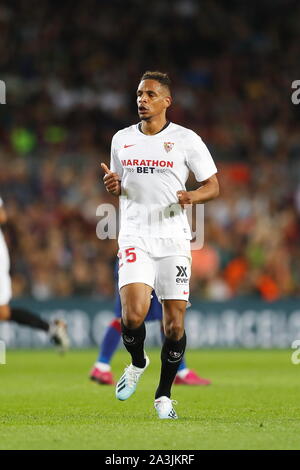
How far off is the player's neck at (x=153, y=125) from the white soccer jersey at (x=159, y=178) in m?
0.08

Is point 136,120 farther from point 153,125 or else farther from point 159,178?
point 159,178

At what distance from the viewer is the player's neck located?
8273 mm

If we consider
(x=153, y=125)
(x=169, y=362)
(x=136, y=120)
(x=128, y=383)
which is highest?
(x=136, y=120)

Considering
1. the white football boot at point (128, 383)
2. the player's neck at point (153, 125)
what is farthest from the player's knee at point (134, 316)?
the player's neck at point (153, 125)

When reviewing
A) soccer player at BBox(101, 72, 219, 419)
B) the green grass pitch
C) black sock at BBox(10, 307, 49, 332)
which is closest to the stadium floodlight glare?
the green grass pitch

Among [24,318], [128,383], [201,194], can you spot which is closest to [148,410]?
[128,383]

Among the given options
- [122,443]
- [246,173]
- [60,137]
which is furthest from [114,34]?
[122,443]

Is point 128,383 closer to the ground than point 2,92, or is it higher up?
closer to the ground

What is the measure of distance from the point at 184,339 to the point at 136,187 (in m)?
1.20

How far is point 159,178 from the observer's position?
318 inches

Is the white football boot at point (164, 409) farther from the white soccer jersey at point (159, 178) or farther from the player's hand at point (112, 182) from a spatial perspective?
the player's hand at point (112, 182)

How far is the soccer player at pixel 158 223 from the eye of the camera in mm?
7973

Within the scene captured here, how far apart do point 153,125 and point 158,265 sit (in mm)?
1085
